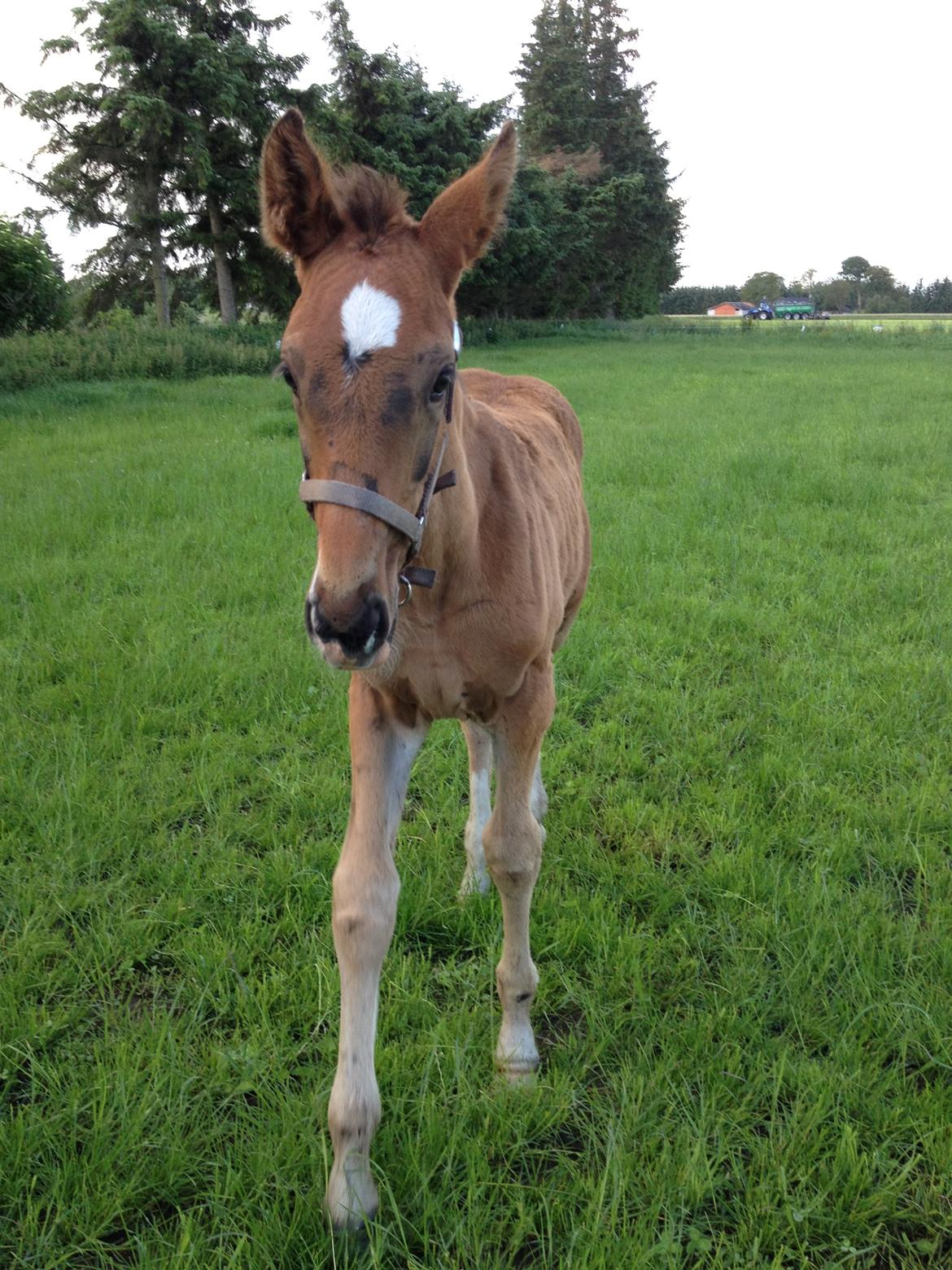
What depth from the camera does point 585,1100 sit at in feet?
6.70

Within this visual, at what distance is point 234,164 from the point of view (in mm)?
23516

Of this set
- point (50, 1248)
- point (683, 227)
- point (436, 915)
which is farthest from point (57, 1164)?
point (683, 227)

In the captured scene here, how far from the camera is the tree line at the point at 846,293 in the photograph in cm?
7906

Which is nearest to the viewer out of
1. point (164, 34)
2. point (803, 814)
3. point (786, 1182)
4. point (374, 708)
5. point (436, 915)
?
point (786, 1182)

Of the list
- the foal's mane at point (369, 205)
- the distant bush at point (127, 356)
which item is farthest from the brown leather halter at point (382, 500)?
the distant bush at point (127, 356)

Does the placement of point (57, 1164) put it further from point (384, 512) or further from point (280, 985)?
point (384, 512)

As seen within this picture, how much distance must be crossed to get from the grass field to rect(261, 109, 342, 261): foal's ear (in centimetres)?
189

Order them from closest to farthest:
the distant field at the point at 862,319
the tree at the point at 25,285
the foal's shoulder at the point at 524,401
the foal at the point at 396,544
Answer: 1. the foal at the point at 396,544
2. the foal's shoulder at the point at 524,401
3. the tree at the point at 25,285
4. the distant field at the point at 862,319

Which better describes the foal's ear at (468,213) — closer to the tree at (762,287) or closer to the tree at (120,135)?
the tree at (120,135)

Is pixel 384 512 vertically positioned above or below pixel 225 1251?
above

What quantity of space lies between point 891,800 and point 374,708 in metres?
2.13

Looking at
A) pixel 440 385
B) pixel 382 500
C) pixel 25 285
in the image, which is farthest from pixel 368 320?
pixel 25 285

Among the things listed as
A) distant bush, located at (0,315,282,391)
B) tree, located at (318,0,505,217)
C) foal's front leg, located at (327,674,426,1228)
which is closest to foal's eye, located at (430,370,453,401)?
foal's front leg, located at (327,674,426,1228)

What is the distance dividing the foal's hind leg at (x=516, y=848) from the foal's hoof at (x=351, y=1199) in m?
0.50
